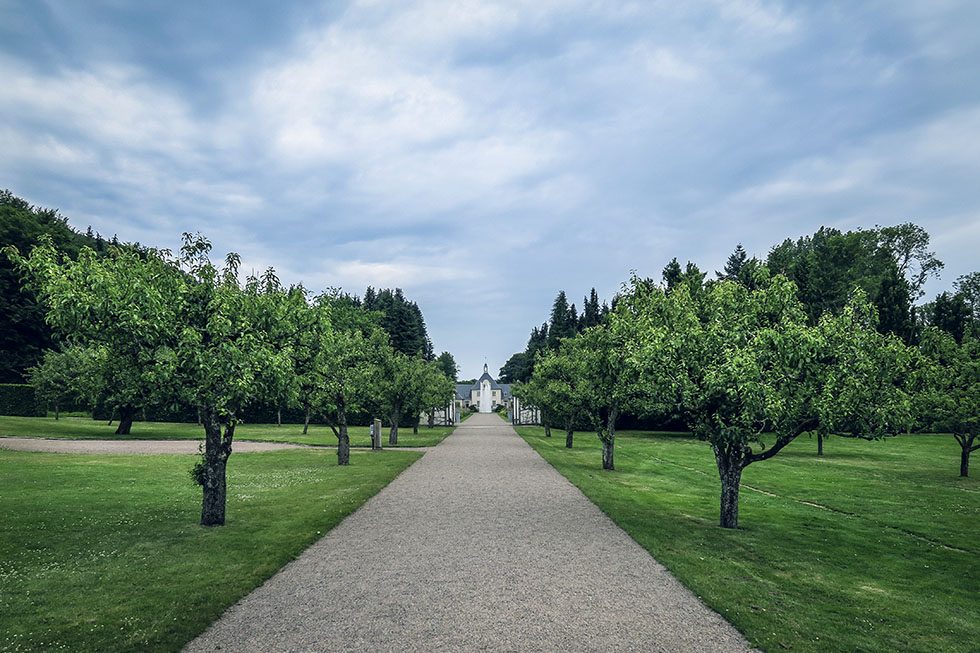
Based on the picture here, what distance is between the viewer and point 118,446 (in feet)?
111

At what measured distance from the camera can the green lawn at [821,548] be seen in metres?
7.95

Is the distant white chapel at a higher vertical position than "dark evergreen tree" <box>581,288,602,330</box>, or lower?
lower

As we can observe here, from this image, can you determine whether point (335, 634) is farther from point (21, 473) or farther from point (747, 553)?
point (21, 473)

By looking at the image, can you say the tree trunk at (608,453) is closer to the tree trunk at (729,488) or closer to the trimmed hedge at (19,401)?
the tree trunk at (729,488)

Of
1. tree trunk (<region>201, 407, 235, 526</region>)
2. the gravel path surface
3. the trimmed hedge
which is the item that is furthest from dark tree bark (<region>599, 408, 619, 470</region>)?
the trimmed hedge

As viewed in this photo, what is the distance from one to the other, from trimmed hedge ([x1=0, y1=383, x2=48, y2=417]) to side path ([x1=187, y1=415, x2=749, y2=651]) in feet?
188

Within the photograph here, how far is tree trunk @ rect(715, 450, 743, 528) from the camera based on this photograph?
45.8 feet

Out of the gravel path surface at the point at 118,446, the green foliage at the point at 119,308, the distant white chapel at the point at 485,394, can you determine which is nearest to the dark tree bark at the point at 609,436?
the green foliage at the point at 119,308

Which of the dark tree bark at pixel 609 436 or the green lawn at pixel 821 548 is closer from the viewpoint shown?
the green lawn at pixel 821 548

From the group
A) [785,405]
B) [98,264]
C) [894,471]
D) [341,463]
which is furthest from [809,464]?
[98,264]

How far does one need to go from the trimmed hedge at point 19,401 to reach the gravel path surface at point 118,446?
24.6 meters

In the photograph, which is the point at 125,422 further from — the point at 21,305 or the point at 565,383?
the point at 21,305

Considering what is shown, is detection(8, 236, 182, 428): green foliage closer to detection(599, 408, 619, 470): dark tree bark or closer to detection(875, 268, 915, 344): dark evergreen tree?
detection(599, 408, 619, 470): dark tree bark

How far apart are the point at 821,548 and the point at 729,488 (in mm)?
2306
